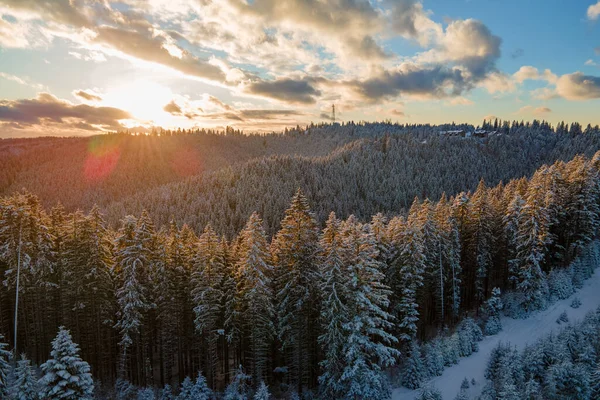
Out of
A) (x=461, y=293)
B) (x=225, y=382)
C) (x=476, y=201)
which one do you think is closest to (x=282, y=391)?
(x=225, y=382)

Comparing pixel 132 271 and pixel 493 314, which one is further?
pixel 493 314

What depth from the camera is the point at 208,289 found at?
28688 millimetres

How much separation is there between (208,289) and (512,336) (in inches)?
1226

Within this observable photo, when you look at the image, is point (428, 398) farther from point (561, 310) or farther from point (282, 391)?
point (561, 310)

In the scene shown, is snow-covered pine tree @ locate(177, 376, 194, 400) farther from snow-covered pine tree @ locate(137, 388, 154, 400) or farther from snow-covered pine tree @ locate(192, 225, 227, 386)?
snow-covered pine tree @ locate(192, 225, 227, 386)

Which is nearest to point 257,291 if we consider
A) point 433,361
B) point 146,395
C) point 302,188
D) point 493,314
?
point 146,395

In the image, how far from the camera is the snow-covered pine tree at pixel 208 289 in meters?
28.8

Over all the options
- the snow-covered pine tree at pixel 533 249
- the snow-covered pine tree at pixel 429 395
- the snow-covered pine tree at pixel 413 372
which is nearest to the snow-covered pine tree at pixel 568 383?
the snow-covered pine tree at pixel 429 395

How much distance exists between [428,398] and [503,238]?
28.1 m

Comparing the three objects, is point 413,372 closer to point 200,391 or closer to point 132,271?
point 200,391

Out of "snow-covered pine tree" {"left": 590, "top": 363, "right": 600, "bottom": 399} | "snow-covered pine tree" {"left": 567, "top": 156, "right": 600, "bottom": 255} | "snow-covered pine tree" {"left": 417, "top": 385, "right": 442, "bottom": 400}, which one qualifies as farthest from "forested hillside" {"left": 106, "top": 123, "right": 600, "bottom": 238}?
"snow-covered pine tree" {"left": 590, "top": 363, "right": 600, "bottom": 399}

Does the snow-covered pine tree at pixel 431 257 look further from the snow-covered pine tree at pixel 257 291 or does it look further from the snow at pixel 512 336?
the snow-covered pine tree at pixel 257 291

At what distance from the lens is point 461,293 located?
45750mm

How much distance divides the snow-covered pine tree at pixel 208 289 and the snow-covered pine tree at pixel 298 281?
5.19 metres
